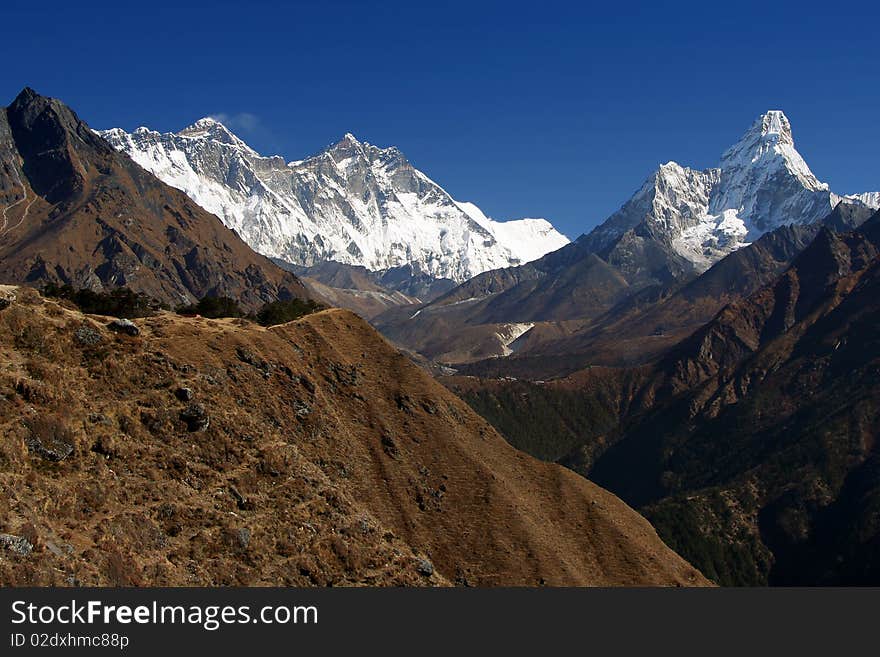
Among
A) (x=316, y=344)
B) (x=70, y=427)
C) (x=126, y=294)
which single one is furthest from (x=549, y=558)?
(x=126, y=294)

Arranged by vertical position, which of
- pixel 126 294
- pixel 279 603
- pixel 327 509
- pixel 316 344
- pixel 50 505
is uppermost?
pixel 126 294

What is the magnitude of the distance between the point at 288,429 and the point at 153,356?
64.4 ft

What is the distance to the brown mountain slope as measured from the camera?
6594 cm

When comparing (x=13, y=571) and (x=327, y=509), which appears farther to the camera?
(x=327, y=509)

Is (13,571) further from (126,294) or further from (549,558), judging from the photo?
(126,294)

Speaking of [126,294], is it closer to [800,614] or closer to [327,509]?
[327,509]

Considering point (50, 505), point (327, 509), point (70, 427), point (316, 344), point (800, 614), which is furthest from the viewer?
point (316, 344)

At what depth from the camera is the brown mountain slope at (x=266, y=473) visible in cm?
6594

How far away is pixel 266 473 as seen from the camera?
8412 centimetres

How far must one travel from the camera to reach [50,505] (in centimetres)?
6319

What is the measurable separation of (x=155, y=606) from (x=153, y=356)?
150 feet

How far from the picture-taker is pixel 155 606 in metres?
49.2

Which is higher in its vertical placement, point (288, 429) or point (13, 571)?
point (288, 429)

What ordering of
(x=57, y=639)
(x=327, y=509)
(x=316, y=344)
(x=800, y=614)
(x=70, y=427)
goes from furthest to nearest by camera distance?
(x=316, y=344)
(x=327, y=509)
(x=70, y=427)
(x=800, y=614)
(x=57, y=639)
